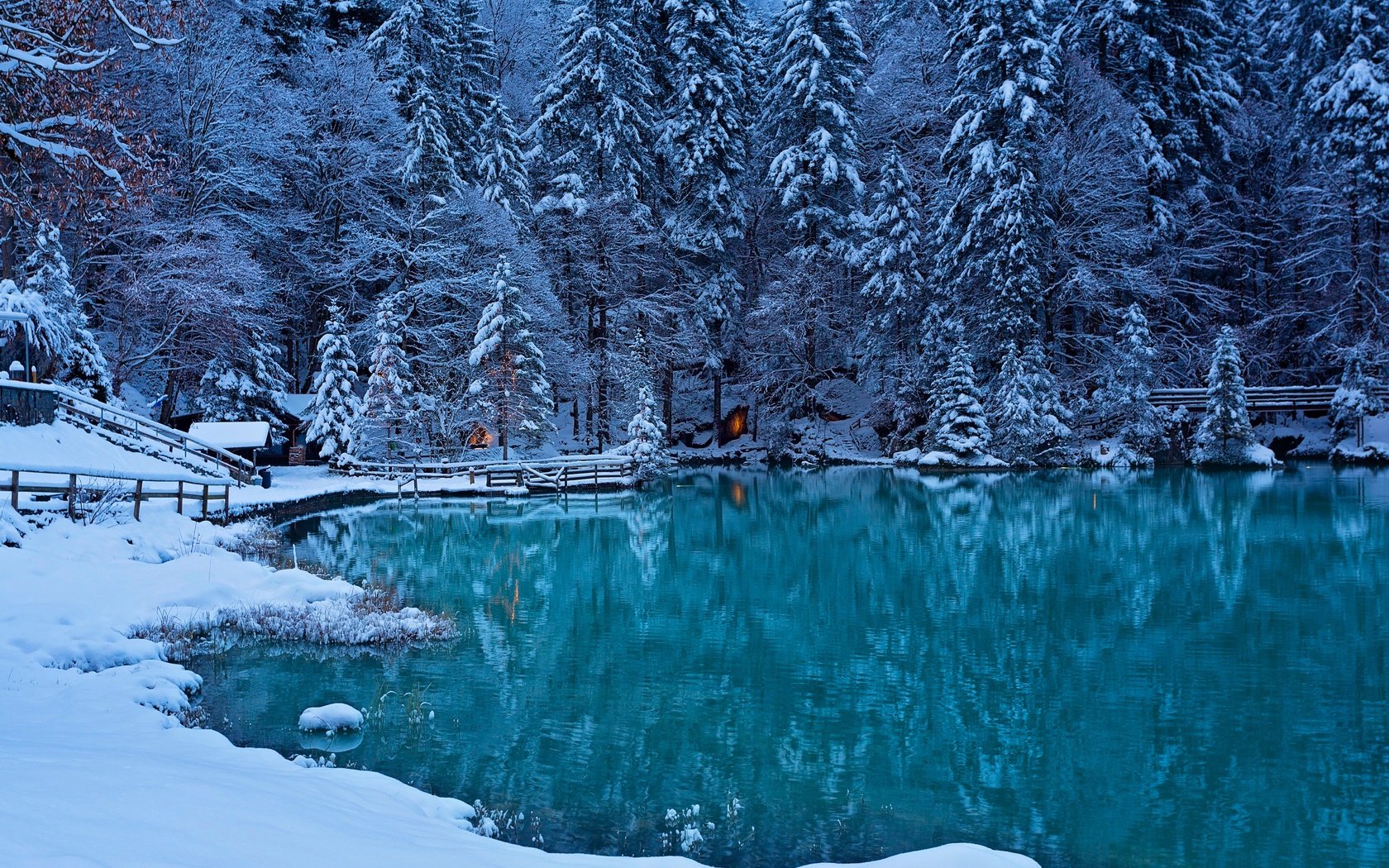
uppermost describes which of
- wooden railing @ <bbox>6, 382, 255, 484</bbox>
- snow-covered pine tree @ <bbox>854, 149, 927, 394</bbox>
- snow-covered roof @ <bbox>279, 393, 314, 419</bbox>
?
snow-covered pine tree @ <bbox>854, 149, 927, 394</bbox>

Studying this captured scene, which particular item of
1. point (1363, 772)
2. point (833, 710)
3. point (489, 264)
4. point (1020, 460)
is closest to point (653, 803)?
point (833, 710)

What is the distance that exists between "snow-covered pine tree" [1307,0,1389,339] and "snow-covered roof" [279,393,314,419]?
4517 centimetres

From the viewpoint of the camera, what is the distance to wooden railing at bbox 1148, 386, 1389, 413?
138ft

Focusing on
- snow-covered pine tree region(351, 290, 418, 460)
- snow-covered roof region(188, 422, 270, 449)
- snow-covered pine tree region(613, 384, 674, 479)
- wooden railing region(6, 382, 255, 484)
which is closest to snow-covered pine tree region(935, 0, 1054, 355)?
snow-covered pine tree region(613, 384, 674, 479)

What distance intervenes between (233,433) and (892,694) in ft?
101

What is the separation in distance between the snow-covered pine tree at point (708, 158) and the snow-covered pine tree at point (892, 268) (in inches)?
294

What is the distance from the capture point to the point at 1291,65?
46688mm

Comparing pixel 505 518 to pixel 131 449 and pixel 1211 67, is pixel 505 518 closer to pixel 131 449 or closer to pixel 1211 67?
pixel 131 449

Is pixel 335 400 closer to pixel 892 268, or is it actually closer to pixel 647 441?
pixel 647 441

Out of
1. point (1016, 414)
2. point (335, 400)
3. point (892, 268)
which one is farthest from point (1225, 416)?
point (335, 400)

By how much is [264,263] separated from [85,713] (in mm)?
41315

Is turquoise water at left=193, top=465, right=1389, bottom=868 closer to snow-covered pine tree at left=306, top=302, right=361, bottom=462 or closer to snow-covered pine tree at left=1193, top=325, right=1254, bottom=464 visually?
snow-covered pine tree at left=1193, top=325, right=1254, bottom=464

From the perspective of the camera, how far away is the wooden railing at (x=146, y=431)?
89.7 ft

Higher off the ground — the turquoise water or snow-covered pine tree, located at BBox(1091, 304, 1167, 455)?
snow-covered pine tree, located at BBox(1091, 304, 1167, 455)
